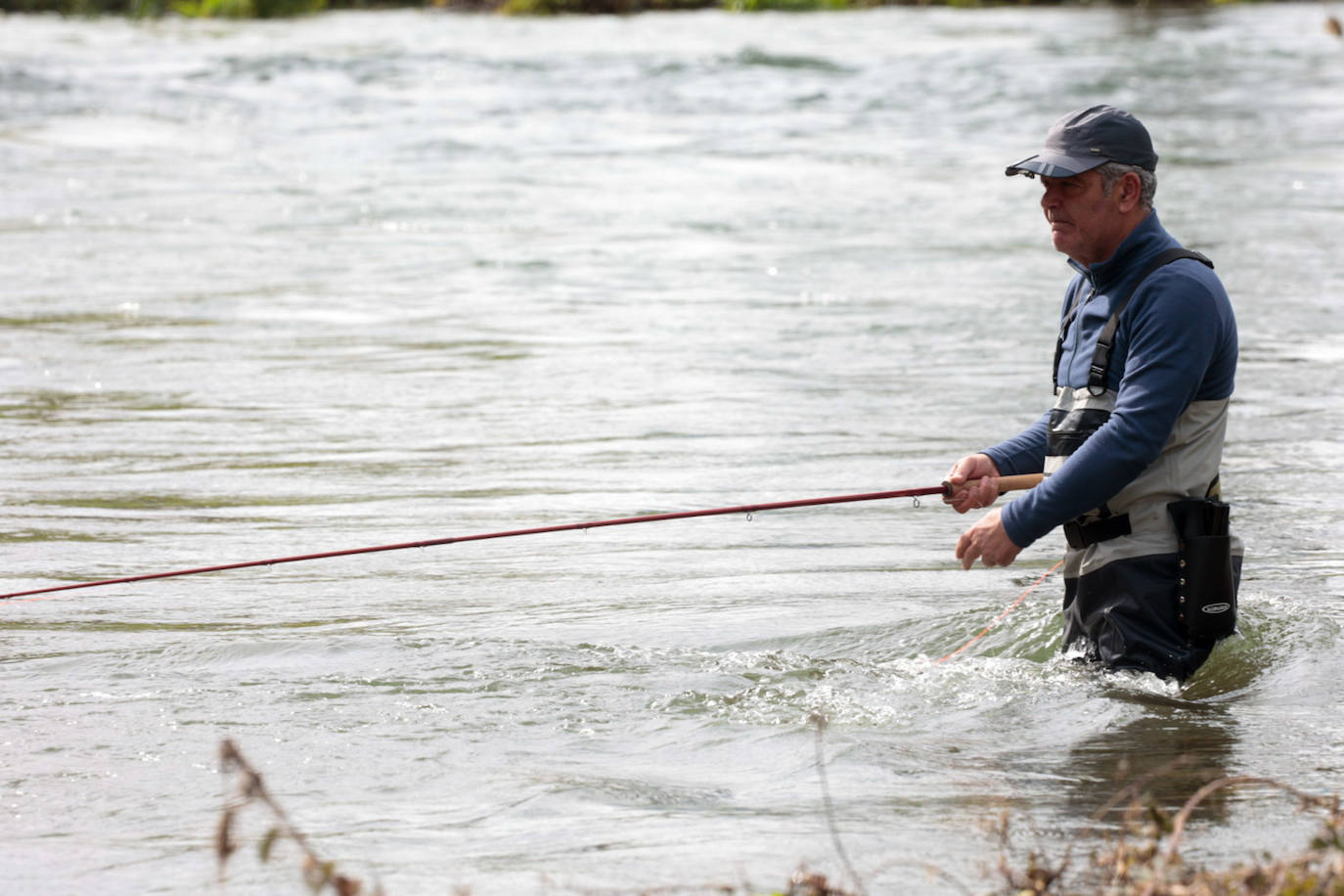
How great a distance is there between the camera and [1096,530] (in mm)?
4617

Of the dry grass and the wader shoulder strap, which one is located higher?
the wader shoulder strap

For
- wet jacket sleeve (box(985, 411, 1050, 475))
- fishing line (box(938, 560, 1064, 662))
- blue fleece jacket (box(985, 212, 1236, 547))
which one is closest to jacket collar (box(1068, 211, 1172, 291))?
blue fleece jacket (box(985, 212, 1236, 547))

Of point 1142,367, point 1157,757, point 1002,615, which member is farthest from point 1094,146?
point 1002,615

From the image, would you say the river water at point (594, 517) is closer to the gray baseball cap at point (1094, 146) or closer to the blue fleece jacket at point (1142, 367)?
the blue fleece jacket at point (1142, 367)

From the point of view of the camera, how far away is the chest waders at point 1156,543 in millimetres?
4492

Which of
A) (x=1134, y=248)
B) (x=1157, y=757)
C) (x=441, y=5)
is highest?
(x=441, y=5)

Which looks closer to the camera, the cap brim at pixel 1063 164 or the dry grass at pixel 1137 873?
the dry grass at pixel 1137 873

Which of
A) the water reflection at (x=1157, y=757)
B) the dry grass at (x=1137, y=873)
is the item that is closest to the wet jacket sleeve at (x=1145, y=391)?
the water reflection at (x=1157, y=757)

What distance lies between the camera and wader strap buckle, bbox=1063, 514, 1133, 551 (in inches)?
180

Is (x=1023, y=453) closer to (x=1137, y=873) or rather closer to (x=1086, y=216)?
(x=1086, y=216)

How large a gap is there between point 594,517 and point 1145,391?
3.40m

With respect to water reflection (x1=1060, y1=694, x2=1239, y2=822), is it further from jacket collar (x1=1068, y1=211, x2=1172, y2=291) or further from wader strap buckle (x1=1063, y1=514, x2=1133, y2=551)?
jacket collar (x1=1068, y1=211, x2=1172, y2=291)

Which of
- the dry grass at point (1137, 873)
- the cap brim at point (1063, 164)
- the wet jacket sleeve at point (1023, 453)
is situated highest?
the cap brim at point (1063, 164)

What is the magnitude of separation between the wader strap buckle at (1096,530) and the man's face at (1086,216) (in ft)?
2.16
